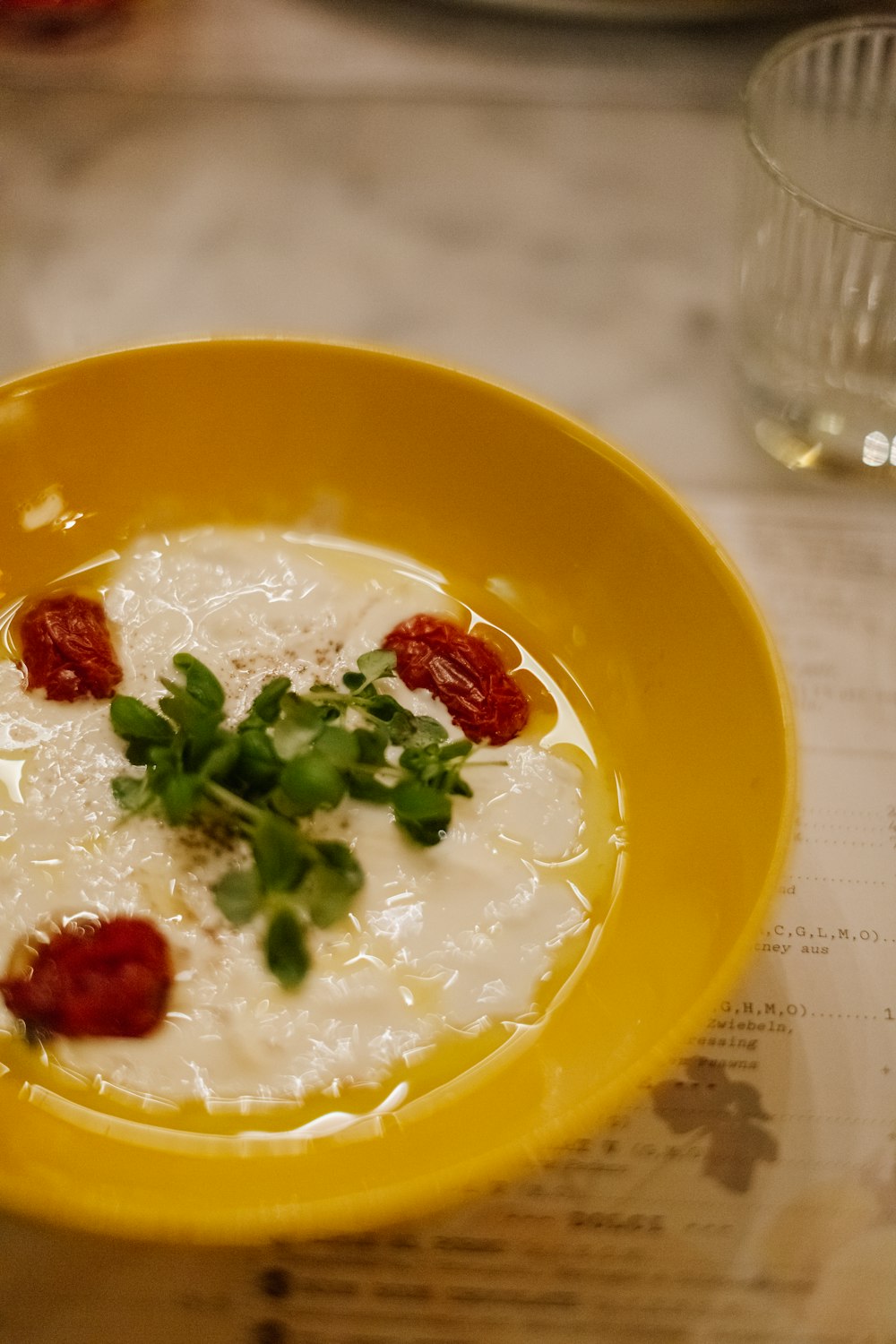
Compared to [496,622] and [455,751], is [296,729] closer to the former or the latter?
[455,751]

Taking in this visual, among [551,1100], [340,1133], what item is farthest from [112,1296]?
[551,1100]

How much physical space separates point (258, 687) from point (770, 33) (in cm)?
115

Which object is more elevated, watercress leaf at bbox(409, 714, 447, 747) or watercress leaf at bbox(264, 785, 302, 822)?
watercress leaf at bbox(264, 785, 302, 822)

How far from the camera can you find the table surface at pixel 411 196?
1185 millimetres

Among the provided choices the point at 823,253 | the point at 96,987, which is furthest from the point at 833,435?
the point at 96,987

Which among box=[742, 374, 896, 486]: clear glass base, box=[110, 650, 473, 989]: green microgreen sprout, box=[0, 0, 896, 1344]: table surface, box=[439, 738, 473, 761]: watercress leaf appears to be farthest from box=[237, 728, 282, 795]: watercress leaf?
box=[742, 374, 896, 486]: clear glass base

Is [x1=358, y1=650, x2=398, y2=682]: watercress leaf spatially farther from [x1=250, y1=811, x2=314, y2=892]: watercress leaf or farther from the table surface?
the table surface

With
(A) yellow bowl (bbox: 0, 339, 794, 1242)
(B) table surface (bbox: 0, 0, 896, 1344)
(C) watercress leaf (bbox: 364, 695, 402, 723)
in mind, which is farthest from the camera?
(B) table surface (bbox: 0, 0, 896, 1344)

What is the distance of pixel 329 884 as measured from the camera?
720 mm

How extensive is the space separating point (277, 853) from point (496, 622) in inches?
12.6

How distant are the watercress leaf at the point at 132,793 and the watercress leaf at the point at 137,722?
29 millimetres

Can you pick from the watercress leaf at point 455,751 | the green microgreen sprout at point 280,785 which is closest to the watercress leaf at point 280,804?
the green microgreen sprout at point 280,785

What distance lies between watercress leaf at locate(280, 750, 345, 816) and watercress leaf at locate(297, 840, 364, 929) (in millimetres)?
38

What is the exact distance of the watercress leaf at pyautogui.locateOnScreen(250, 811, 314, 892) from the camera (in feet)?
2.27
